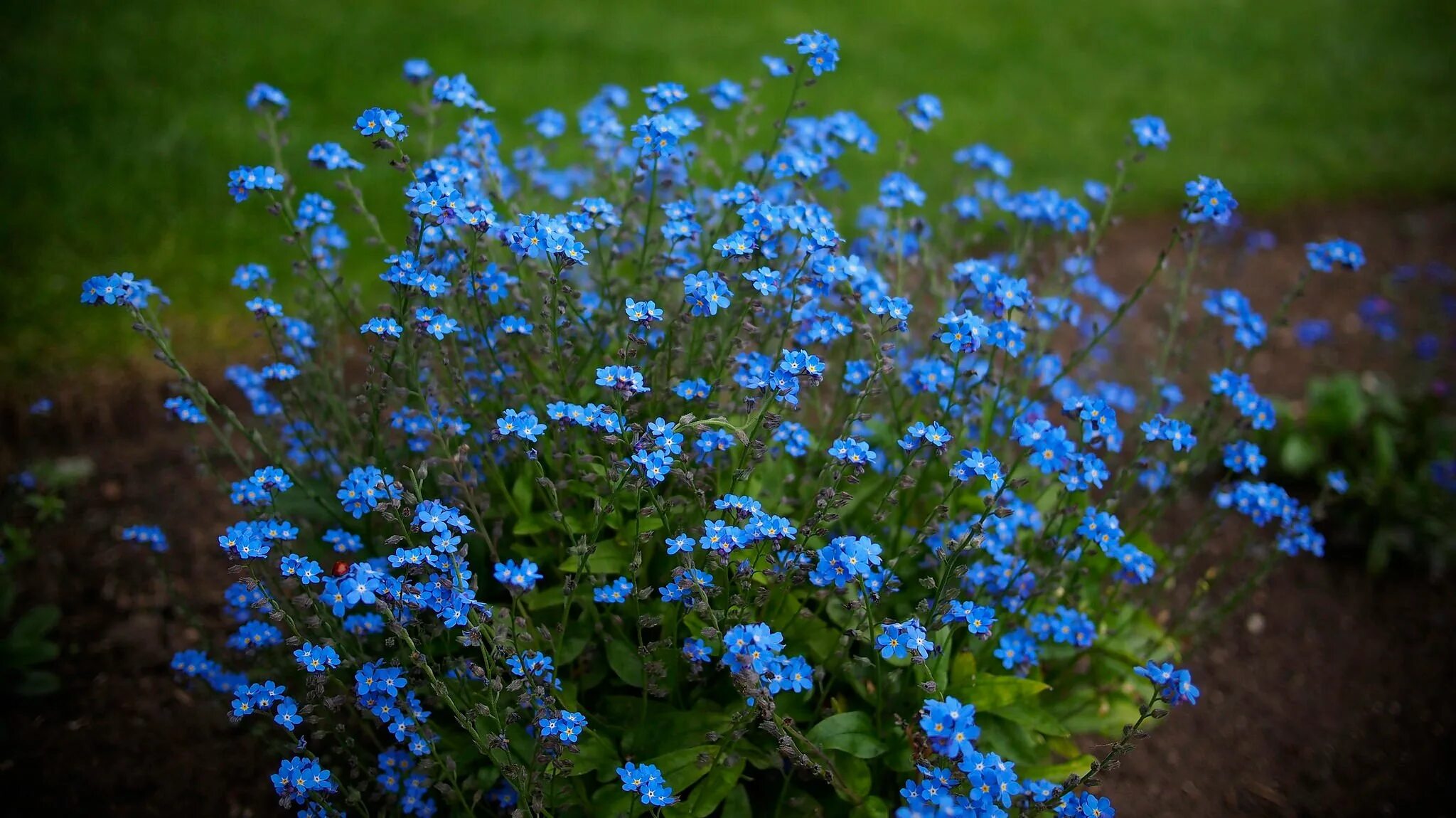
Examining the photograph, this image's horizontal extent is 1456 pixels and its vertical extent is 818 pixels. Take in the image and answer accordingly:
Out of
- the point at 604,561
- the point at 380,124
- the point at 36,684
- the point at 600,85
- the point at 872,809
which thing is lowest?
the point at 872,809

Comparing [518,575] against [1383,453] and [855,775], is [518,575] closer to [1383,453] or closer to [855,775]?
[855,775]

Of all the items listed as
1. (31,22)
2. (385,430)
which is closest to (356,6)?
(31,22)

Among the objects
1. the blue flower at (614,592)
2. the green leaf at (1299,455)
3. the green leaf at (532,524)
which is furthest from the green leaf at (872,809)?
the green leaf at (1299,455)

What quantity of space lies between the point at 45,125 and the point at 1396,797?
7225 mm

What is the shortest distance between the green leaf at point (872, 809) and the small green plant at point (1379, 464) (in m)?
3.08

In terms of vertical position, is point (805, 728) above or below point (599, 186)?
below

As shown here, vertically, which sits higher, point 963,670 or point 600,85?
point 600,85

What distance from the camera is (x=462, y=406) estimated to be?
296 cm

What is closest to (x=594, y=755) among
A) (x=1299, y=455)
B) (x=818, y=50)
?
(x=818, y=50)

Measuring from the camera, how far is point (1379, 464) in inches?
190

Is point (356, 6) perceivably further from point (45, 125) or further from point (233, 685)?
point (233, 685)

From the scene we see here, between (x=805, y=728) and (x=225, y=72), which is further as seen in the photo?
(x=225, y=72)

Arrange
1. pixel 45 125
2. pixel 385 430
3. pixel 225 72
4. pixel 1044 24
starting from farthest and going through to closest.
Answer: pixel 1044 24, pixel 225 72, pixel 45 125, pixel 385 430

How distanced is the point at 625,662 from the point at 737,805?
1.47ft
